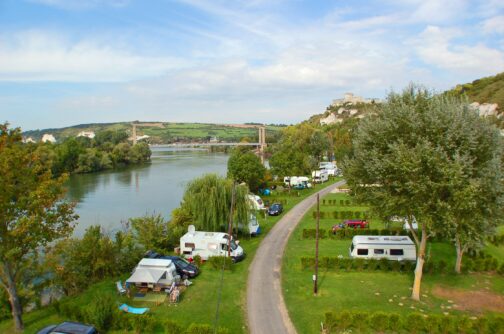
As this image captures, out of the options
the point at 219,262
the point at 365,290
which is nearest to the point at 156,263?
the point at 219,262

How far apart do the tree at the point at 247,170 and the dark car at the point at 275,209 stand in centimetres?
894

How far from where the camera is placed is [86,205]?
1875 inches

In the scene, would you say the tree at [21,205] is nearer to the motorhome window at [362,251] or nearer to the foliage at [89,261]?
the foliage at [89,261]

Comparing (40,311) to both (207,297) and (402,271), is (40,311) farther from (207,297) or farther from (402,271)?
(402,271)

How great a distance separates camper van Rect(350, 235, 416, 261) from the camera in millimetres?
21250

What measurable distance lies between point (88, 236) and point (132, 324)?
7259mm

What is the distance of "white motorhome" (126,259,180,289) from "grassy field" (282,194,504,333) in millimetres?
5655

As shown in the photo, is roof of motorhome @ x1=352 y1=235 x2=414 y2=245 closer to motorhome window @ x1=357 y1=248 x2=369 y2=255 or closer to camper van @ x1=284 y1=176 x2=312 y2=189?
motorhome window @ x1=357 y1=248 x2=369 y2=255

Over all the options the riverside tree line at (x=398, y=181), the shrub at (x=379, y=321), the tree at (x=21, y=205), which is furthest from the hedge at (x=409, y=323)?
the tree at (x=21, y=205)

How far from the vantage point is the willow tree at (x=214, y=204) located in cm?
2680

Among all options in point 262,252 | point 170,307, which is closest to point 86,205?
point 262,252

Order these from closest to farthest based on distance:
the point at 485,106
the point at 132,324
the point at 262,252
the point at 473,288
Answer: the point at 132,324, the point at 473,288, the point at 262,252, the point at 485,106

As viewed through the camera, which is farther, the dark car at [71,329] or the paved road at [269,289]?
the paved road at [269,289]

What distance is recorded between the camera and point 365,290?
→ 17.9m
